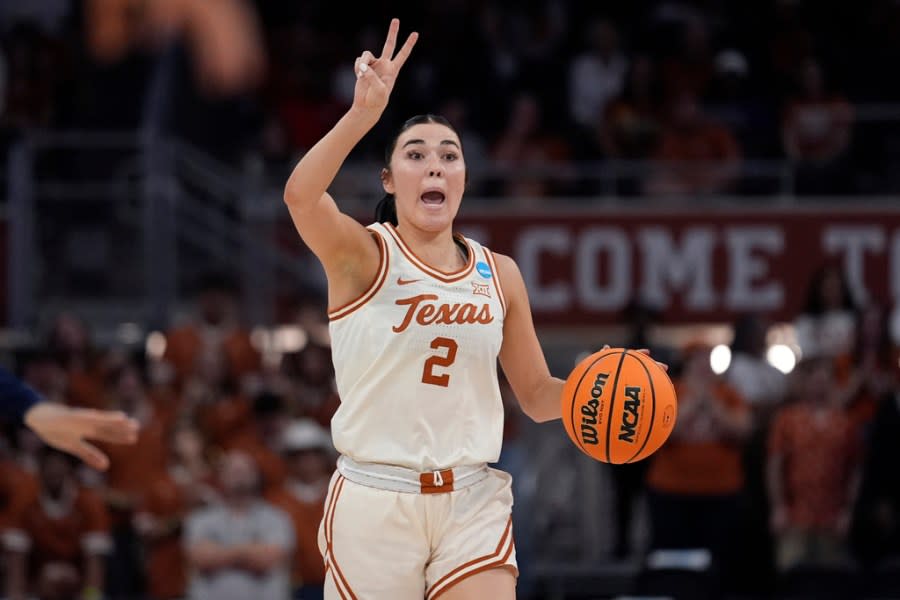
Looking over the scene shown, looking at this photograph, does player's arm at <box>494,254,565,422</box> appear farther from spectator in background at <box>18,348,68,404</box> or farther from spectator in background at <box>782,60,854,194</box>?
spectator in background at <box>782,60,854,194</box>

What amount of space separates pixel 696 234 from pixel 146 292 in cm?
454

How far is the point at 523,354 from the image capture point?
578 centimetres

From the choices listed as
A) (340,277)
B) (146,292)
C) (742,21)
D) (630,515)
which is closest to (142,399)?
(146,292)

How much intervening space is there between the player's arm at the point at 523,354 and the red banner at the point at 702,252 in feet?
24.3

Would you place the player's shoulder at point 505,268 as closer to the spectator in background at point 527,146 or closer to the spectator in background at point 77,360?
the spectator in background at point 77,360

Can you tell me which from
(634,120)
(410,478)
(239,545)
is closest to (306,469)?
(239,545)

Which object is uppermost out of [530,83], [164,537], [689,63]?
[689,63]

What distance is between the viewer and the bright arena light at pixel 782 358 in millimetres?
11548

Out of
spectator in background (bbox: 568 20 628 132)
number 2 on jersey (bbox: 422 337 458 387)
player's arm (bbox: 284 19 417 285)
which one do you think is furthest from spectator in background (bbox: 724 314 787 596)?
player's arm (bbox: 284 19 417 285)

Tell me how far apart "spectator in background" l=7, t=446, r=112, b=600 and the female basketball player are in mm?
5576

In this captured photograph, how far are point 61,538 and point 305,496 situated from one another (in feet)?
5.42

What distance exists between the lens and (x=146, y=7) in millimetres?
14961

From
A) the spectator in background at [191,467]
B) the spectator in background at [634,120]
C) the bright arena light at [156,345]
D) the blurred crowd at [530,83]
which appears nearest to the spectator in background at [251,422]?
the spectator in background at [191,467]

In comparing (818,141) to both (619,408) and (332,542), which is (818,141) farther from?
(332,542)
